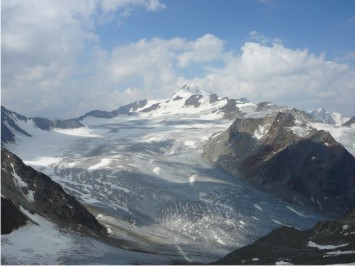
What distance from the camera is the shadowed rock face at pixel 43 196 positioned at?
73.1m

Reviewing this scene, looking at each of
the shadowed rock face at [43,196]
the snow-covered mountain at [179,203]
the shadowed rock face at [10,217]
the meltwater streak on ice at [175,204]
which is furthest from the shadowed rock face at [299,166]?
the shadowed rock face at [10,217]

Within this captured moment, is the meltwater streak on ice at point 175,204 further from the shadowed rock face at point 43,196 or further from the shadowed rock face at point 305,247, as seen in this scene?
the shadowed rock face at point 305,247

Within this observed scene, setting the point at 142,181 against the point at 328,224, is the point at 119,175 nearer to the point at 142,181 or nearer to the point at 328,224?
the point at 142,181

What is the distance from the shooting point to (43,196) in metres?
80.2

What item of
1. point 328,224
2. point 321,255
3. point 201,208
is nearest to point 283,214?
point 201,208

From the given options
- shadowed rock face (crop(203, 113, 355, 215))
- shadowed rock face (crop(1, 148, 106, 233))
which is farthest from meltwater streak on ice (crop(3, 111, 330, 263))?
shadowed rock face (crop(203, 113, 355, 215))

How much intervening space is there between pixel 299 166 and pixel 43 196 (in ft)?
395

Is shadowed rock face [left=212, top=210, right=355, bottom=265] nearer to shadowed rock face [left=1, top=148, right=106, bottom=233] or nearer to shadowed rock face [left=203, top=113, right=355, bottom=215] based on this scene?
shadowed rock face [left=1, top=148, right=106, bottom=233]

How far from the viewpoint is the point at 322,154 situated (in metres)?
187

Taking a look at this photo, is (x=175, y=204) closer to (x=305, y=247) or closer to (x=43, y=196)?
(x=43, y=196)

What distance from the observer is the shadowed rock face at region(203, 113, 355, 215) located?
166500mm

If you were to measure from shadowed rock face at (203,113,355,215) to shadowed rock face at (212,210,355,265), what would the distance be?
96.4 m

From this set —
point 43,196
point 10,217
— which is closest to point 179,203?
point 43,196

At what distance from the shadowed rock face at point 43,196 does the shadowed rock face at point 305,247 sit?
26941 millimetres
